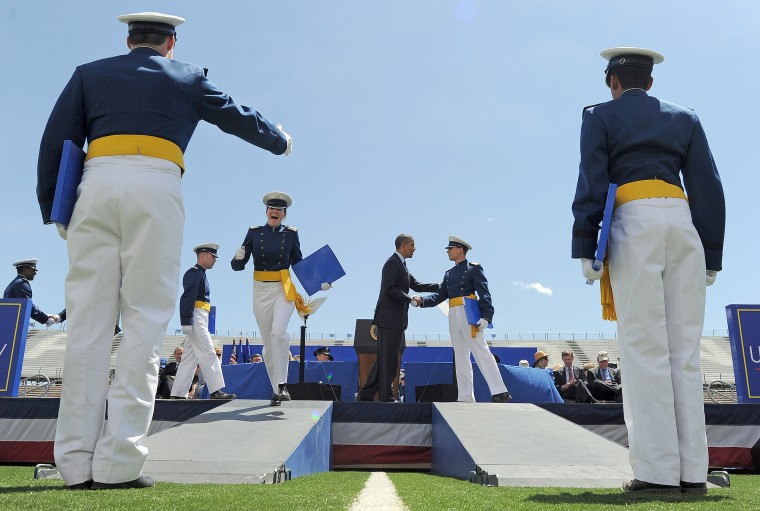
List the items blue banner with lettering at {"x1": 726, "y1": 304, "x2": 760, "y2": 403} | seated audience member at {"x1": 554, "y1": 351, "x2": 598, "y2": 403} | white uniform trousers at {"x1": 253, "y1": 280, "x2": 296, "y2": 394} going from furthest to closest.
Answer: seated audience member at {"x1": 554, "y1": 351, "x2": 598, "y2": 403}, blue banner with lettering at {"x1": 726, "y1": 304, "x2": 760, "y2": 403}, white uniform trousers at {"x1": 253, "y1": 280, "x2": 296, "y2": 394}

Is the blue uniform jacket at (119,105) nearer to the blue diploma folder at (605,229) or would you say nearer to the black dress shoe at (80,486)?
the black dress shoe at (80,486)

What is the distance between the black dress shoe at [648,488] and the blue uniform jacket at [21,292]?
861 cm

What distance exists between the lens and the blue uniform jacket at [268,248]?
7.56 m

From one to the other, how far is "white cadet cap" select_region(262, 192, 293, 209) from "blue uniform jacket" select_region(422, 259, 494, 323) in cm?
298

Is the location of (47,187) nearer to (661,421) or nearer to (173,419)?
(661,421)

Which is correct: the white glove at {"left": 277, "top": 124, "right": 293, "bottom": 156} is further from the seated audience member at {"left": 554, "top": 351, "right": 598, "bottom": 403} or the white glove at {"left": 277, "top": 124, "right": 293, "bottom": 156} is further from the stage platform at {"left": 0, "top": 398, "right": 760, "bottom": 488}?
the seated audience member at {"left": 554, "top": 351, "right": 598, "bottom": 403}

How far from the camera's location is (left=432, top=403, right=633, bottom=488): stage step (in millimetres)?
3615

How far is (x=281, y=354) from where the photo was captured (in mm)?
7426

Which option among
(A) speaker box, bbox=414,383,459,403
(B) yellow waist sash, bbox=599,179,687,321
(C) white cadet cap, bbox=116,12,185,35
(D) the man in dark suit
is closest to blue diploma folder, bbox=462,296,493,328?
(D) the man in dark suit

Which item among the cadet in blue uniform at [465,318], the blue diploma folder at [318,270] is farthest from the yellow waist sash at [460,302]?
the blue diploma folder at [318,270]

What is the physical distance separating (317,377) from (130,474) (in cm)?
974

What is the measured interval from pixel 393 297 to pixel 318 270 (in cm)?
148

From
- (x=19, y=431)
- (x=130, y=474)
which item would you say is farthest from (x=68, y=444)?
(x=19, y=431)

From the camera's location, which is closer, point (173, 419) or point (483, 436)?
Answer: point (483, 436)
